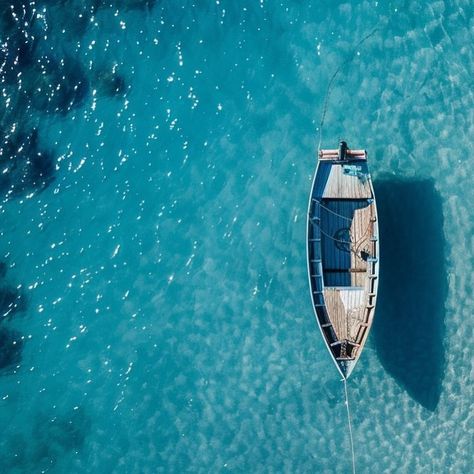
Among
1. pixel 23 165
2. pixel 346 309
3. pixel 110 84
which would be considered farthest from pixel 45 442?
pixel 110 84

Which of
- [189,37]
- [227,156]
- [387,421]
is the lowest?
[387,421]

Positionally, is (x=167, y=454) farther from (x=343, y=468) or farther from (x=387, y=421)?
(x=387, y=421)

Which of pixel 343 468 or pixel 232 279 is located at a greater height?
pixel 232 279

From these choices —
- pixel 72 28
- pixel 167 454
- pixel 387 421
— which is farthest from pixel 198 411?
pixel 72 28

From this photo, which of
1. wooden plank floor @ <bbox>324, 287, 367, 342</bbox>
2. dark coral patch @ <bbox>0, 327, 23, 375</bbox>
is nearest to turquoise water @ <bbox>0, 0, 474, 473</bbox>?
dark coral patch @ <bbox>0, 327, 23, 375</bbox>

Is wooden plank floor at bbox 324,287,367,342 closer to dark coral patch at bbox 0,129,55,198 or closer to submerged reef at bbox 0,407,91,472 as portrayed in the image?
submerged reef at bbox 0,407,91,472
